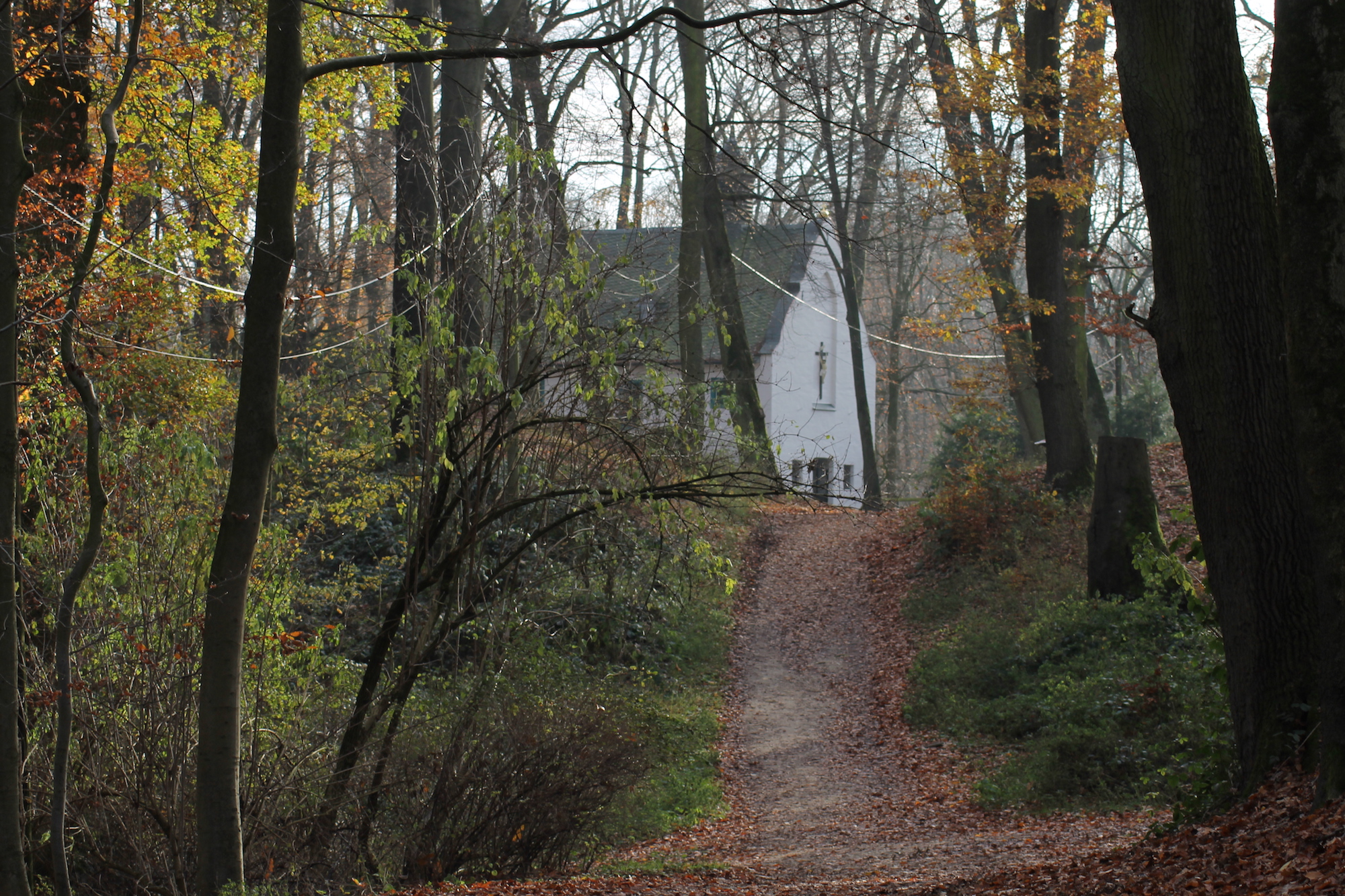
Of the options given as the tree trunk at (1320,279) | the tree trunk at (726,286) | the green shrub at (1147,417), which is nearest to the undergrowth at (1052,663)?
the tree trunk at (1320,279)

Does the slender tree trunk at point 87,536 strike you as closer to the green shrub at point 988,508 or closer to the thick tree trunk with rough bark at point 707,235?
the green shrub at point 988,508

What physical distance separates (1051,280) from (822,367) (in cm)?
1749

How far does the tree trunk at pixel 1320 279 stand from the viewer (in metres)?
4.59

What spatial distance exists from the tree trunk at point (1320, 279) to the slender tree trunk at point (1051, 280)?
12.2 metres

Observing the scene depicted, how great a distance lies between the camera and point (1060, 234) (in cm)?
1702

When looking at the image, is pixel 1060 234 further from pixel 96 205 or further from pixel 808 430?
pixel 808 430

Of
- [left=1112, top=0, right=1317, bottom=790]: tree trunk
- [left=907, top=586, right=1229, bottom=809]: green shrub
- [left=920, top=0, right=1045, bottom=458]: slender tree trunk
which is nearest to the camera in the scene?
[left=1112, top=0, right=1317, bottom=790]: tree trunk

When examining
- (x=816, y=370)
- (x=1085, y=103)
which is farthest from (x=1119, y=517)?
(x=816, y=370)

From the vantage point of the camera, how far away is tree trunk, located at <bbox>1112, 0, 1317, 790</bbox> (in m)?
5.41

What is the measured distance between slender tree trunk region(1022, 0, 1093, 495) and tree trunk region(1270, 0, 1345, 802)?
12247 millimetres

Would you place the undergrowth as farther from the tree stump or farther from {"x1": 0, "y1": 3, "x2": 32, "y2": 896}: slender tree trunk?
{"x1": 0, "y1": 3, "x2": 32, "y2": 896}: slender tree trunk

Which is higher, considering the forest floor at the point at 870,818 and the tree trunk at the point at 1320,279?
the tree trunk at the point at 1320,279

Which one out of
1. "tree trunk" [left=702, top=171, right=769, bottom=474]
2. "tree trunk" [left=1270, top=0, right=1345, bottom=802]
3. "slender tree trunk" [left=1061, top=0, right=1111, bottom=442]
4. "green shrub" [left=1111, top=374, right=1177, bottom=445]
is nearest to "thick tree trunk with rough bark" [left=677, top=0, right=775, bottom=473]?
"tree trunk" [left=702, top=171, right=769, bottom=474]

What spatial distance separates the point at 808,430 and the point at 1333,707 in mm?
28799
